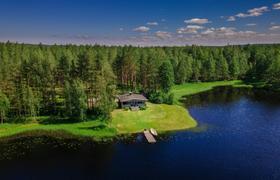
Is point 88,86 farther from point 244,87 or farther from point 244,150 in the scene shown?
point 244,87

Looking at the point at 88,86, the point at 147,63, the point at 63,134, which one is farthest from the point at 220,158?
the point at 147,63

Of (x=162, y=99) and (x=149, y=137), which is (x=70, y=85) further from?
(x=162, y=99)

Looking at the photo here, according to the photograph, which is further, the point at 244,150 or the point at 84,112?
the point at 84,112

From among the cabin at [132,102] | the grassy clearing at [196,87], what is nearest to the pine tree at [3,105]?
the cabin at [132,102]

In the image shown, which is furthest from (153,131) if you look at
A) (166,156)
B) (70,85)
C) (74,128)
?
(70,85)

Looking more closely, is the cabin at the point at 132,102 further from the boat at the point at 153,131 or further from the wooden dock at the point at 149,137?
the wooden dock at the point at 149,137

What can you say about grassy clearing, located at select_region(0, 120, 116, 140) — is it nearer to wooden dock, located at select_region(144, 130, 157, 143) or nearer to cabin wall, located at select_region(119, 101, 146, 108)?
wooden dock, located at select_region(144, 130, 157, 143)
